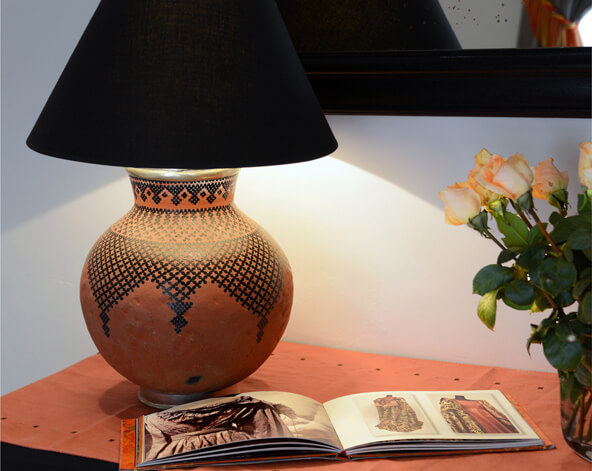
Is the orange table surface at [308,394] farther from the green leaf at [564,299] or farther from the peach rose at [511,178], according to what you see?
the peach rose at [511,178]

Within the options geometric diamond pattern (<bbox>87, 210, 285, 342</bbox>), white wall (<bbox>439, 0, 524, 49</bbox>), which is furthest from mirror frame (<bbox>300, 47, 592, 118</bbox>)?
geometric diamond pattern (<bbox>87, 210, 285, 342</bbox>)

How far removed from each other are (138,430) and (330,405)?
0.81 feet

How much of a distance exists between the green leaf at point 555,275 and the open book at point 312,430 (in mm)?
202

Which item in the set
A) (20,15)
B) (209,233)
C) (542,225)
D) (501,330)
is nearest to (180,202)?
(209,233)

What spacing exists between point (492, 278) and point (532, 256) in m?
0.05

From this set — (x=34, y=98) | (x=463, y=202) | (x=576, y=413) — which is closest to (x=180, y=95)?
(x=463, y=202)

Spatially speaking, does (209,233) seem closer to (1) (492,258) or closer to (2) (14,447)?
(2) (14,447)

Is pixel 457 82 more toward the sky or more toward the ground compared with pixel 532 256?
more toward the sky

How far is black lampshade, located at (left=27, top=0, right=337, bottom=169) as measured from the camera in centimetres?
73

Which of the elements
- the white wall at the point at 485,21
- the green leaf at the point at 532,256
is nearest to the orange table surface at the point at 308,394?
the green leaf at the point at 532,256

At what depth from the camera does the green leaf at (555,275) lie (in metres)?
0.73

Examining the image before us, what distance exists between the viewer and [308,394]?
975 mm

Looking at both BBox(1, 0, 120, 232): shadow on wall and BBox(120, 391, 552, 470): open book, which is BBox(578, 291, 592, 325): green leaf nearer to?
BBox(120, 391, 552, 470): open book

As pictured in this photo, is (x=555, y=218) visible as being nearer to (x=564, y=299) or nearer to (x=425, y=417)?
(x=564, y=299)
